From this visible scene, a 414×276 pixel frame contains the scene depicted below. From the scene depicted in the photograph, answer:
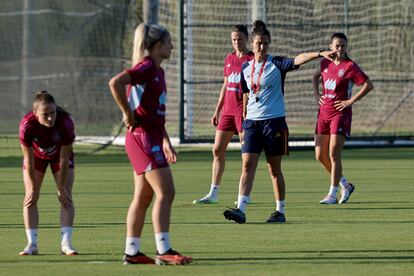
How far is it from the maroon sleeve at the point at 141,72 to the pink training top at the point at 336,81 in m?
6.54

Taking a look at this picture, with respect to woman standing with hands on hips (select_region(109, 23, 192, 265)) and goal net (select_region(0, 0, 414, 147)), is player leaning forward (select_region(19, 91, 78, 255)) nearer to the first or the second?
woman standing with hands on hips (select_region(109, 23, 192, 265))

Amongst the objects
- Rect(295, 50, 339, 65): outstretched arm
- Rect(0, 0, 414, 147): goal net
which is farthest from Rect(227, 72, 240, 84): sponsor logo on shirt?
Rect(0, 0, 414, 147): goal net

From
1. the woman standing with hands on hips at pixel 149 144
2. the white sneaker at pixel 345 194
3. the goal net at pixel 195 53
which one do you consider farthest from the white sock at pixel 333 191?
the goal net at pixel 195 53

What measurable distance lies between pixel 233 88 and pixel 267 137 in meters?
2.64

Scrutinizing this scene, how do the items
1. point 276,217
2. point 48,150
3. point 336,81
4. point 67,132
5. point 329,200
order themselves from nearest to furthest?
point 67,132, point 48,150, point 276,217, point 329,200, point 336,81

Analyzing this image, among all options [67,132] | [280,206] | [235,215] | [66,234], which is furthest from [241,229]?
[67,132]

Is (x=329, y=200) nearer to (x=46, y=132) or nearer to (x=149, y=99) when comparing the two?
(x=46, y=132)

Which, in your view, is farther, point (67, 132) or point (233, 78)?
point (233, 78)

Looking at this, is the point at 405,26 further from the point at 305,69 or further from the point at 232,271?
the point at 232,271

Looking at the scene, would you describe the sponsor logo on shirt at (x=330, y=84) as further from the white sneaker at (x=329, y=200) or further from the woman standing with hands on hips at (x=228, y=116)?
the white sneaker at (x=329, y=200)

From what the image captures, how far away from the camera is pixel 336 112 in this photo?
53.3ft

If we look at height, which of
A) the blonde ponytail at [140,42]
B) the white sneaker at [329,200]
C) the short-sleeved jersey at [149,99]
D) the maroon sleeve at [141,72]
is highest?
the blonde ponytail at [140,42]

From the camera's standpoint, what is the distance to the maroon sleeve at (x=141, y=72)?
9883mm

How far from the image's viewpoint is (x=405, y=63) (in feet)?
96.0
